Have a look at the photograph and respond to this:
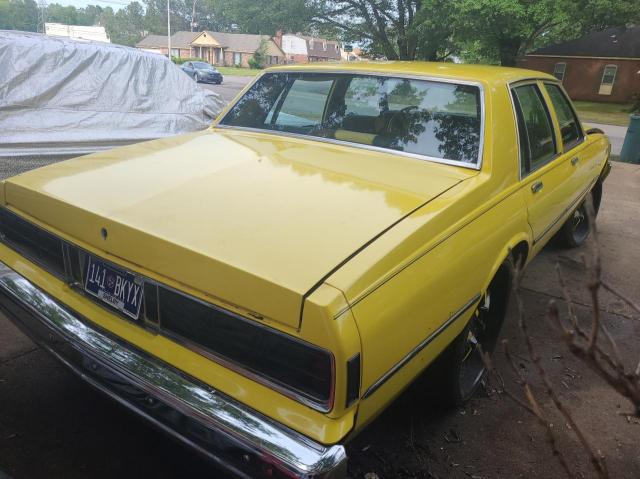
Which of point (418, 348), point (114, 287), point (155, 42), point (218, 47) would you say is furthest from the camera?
point (155, 42)

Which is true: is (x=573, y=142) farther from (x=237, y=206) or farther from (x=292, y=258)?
(x=292, y=258)

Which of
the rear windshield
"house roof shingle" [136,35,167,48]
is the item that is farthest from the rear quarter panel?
"house roof shingle" [136,35,167,48]

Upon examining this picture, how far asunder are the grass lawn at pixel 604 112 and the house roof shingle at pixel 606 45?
9.96ft

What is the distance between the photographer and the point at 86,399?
2627 mm

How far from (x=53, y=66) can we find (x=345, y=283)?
5.57 metres

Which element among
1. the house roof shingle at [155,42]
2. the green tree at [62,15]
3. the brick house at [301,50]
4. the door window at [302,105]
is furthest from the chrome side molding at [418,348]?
the green tree at [62,15]

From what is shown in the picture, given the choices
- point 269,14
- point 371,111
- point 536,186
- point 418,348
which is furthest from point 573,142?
point 269,14

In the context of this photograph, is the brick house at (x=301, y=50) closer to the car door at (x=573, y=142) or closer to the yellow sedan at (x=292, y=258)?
the car door at (x=573, y=142)

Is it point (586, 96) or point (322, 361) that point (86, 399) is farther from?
point (586, 96)

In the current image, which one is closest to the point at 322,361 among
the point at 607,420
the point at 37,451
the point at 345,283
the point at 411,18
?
the point at 345,283

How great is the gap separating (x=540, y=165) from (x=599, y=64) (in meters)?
34.8

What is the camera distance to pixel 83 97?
590cm

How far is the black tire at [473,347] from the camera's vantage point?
94.0 inches

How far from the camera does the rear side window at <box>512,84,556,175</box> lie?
2.98 m
